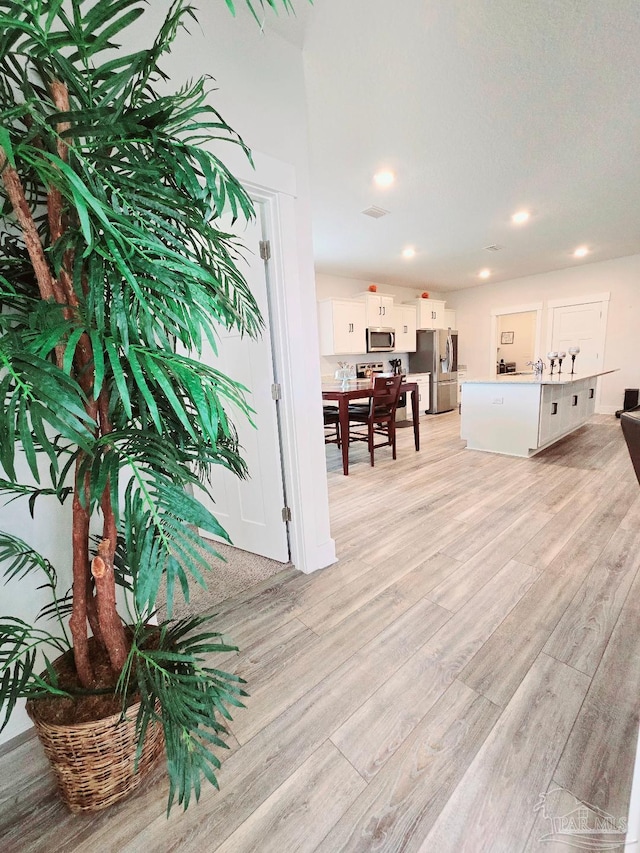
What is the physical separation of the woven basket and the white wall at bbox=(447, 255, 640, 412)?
7.59m

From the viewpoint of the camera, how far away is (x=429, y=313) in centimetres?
675

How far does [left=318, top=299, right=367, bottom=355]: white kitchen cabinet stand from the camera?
5.38 m

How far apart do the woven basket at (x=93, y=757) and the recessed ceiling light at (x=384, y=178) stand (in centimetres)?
357

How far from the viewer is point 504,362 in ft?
28.8

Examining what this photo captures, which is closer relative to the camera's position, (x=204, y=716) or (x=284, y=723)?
(x=204, y=716)

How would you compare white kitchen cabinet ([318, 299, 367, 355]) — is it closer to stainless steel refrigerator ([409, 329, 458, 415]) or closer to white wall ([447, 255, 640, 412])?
stainless steel refrigerator ([409, 329, 458, 415])

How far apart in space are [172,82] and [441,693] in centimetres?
245

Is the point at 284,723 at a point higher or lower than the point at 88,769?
lower

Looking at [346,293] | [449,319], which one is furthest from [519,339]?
[346,293]

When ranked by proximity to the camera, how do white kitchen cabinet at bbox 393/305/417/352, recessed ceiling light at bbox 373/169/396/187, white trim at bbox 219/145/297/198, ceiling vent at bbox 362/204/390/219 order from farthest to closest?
white kitchen cabinet at bbox 393/305/417/352 → ceiling vent at bbox 362/204/390/219 → recessed ceiling light at bbox 373/169/396/187 → white trim at bbox 219/145/297/198

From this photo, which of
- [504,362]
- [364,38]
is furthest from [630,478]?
[504,362]

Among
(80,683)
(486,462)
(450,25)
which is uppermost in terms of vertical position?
(450,25)

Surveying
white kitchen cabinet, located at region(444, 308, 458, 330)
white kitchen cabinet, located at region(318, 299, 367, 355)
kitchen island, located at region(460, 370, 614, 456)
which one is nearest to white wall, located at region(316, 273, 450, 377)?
white kitchen cabinet, located at region(318, 299, 367, 355)

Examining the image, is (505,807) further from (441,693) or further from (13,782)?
(13,782)
